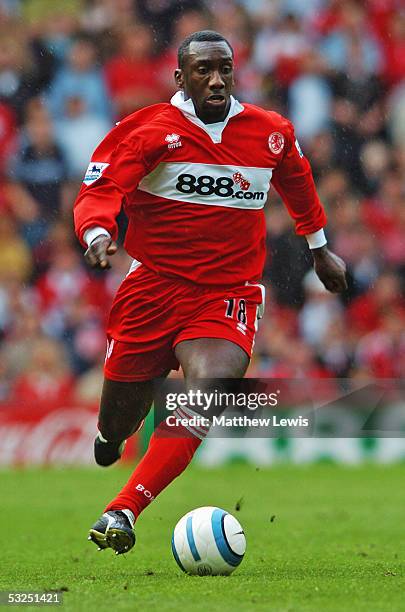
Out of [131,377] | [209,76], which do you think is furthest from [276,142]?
[131,377]

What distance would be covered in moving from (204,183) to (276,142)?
489 mm

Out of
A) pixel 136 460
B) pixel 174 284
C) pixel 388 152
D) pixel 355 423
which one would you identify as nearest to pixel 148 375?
pixel 174 284

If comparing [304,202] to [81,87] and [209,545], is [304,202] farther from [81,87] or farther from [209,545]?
[81,87]

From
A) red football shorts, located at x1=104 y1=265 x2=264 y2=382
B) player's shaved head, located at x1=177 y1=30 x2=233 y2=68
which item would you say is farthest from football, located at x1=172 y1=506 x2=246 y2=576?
player's shaved head, located at x1=177 y1=30 x2=233 y2=68

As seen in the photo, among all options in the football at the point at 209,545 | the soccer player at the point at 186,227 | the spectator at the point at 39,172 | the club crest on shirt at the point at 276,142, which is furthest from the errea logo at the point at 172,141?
the spectator at the point at 39,172

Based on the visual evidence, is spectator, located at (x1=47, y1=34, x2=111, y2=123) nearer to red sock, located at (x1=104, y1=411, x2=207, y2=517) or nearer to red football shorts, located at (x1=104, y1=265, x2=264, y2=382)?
red football shorts, located at (x1=104, y1=265, x2=264, y2=382)

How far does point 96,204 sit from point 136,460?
8.36 meters

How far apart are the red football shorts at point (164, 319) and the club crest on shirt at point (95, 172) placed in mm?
631

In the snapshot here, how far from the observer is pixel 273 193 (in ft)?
49.6

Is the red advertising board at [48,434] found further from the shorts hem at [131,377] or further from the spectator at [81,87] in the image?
the shorts hem at [131,377]

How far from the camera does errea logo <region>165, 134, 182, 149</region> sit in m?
6.36

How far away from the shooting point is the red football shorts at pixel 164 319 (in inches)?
253

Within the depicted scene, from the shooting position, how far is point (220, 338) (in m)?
6.29

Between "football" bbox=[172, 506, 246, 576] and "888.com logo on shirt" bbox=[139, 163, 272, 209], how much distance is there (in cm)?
163
